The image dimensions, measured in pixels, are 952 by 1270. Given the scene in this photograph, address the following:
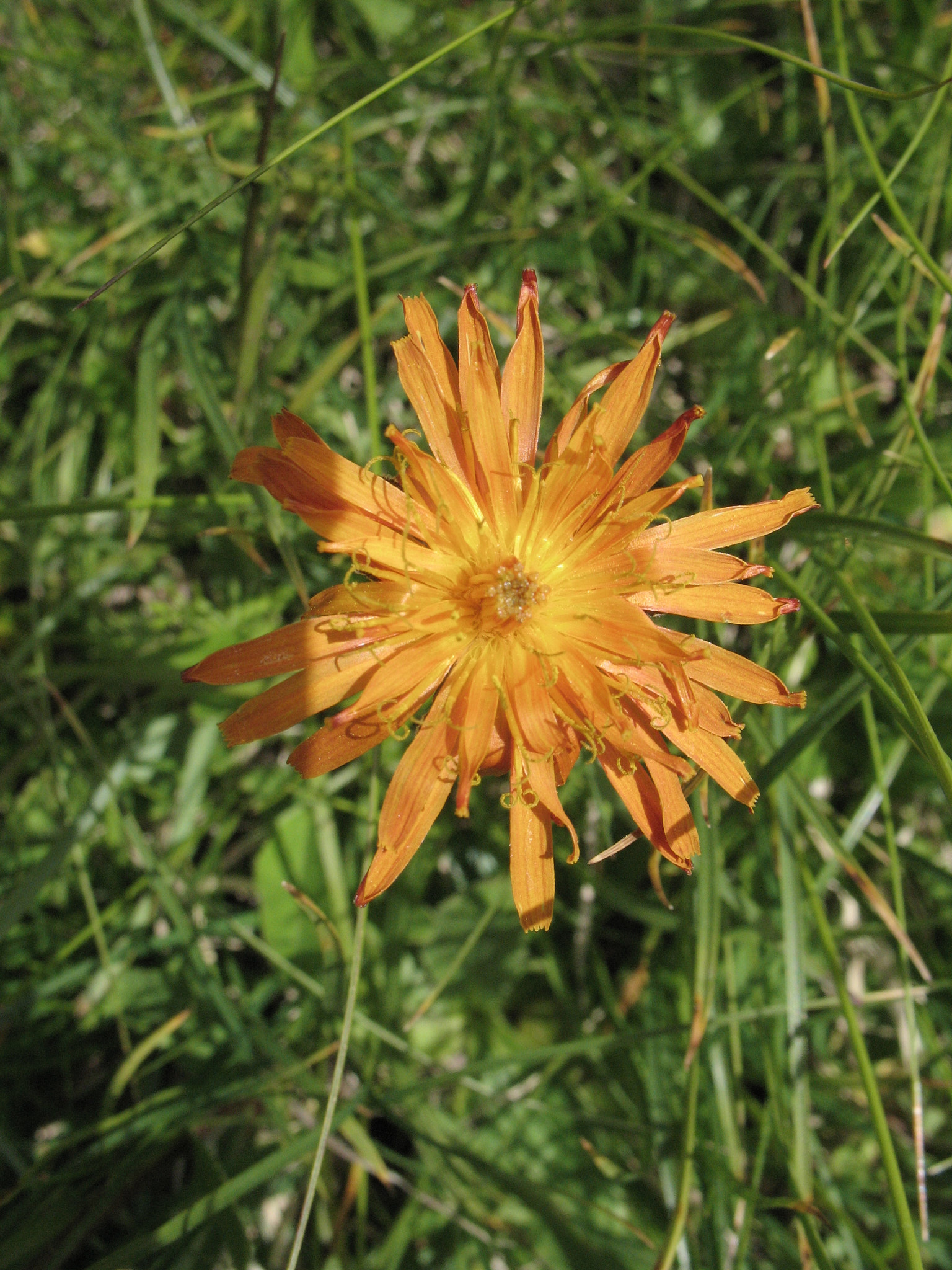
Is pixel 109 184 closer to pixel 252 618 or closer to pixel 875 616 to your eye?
pixel 252 618

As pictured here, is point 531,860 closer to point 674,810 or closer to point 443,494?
point 674,810

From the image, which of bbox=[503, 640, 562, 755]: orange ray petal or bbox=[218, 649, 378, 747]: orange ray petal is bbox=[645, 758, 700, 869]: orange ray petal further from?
bbox=[218, 649, 378, 747]: orange ray petal

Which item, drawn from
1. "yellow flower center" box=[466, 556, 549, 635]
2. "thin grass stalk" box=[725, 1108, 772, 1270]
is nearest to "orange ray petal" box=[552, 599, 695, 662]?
"yellow flower center" box=[466, 556, 549, 635]

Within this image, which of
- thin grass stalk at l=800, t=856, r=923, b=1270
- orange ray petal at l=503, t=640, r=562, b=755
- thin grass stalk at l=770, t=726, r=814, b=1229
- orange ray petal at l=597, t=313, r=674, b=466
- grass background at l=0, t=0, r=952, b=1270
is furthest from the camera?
grass background at l=0, t=0, r=952, b=1270

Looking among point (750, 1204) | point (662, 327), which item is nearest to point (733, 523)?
point (662, 327)

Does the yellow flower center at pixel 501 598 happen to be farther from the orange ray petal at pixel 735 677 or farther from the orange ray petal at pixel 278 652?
the orange ray petal at pixel 735 677

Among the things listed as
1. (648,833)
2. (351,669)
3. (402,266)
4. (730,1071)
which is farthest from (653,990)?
(402,266)
